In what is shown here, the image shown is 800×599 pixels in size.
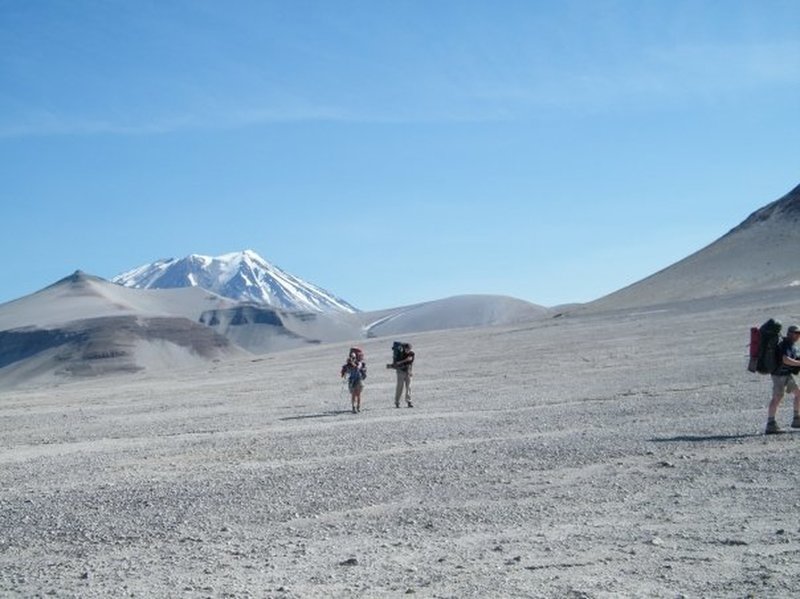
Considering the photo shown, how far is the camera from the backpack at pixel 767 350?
15.2 m

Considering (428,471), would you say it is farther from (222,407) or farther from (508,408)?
(222,407)

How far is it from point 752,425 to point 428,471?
6.02 metres

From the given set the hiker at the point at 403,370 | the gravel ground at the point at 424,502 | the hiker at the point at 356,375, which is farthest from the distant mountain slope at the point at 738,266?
the gravel ground at the point at 424,502

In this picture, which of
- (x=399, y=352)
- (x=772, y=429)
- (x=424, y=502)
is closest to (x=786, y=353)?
(x=772, y=429)

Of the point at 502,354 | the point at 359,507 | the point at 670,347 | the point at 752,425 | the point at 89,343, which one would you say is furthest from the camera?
the point at 89,343

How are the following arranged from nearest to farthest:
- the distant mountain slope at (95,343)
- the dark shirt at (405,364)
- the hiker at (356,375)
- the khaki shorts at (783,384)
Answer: the khaki shorts at (783,384) → the hiker at (356,375) → the dark shirt at (405,364) → the distant mountain slope at (95,343)

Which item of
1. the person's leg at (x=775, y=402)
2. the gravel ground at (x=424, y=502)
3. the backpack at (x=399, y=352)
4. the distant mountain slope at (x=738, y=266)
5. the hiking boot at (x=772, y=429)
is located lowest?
the gravel ground at (x=424, y=502)

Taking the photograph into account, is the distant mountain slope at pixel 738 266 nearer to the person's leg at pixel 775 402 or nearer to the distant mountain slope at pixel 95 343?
the distant mountain slope at pixel 95 343

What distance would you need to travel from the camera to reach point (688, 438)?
49.5 ft

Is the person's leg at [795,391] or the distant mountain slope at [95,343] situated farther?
the distant mountain slope at [95,343]

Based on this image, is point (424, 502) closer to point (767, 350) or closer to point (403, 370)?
point (767, 350)

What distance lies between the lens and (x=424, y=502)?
36.5 feet

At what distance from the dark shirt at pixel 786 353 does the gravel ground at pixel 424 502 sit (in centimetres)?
101

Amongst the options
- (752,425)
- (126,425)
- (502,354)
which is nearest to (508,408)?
(752,425)
